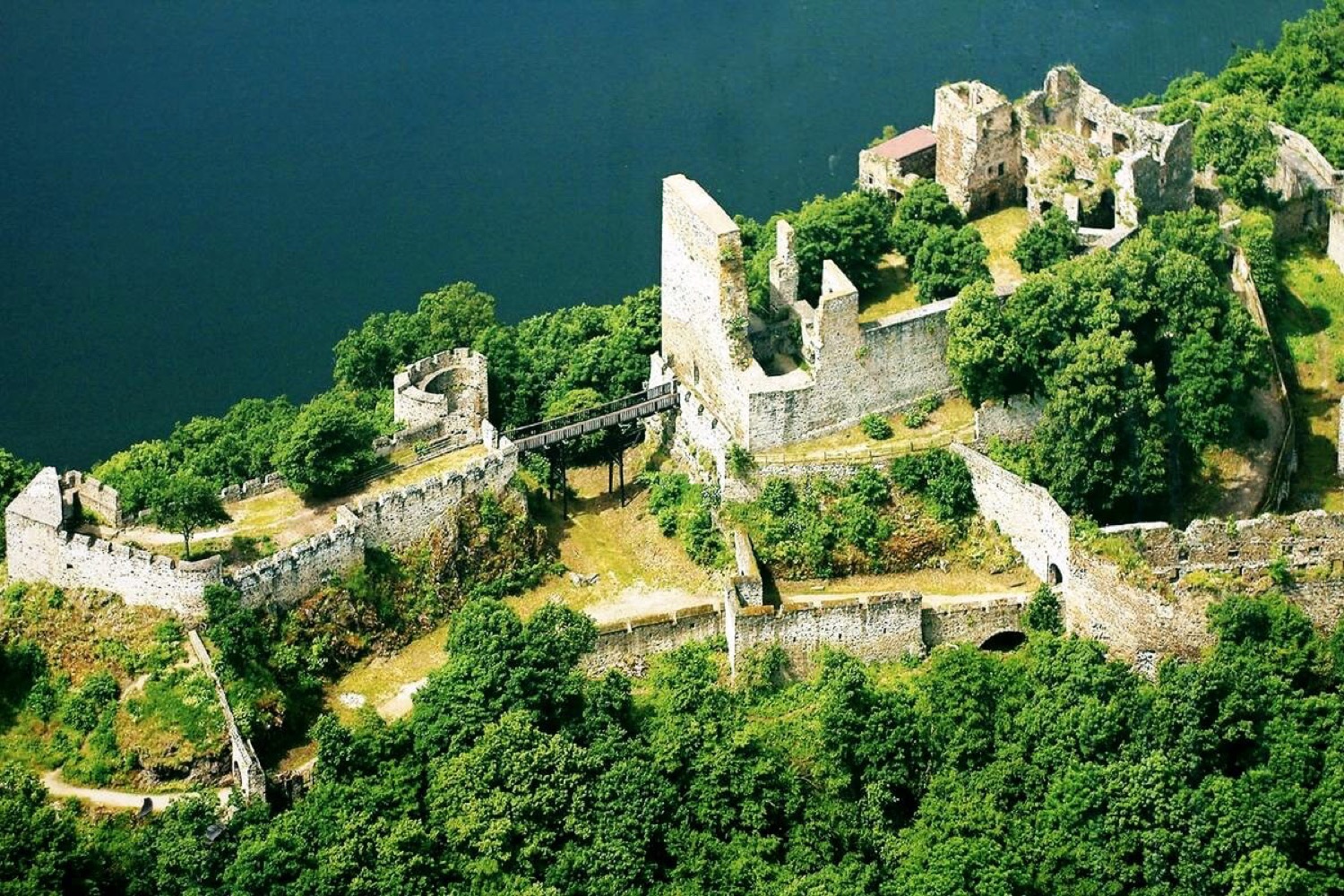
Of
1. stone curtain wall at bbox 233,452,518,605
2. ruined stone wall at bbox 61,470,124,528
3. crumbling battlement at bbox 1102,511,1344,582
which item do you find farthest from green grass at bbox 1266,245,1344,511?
ruined stone wall at bbox 61,470,124,528

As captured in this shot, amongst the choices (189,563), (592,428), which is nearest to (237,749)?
(189,563)

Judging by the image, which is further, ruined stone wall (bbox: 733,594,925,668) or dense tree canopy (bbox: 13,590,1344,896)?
ruined stone wall (bbox: 733,594,925,668)

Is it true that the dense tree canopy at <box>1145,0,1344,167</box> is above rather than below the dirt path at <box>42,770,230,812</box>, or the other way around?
above

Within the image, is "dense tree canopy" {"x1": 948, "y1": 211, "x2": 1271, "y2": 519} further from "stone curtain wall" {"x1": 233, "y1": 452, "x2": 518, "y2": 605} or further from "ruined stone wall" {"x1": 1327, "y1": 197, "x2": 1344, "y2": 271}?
"stone curtain wall" {"x1": 233, "y1": 452, "x2": 518, "y2": 605}

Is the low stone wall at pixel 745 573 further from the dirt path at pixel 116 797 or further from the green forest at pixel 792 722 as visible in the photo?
the dirt path at pixel 116 797

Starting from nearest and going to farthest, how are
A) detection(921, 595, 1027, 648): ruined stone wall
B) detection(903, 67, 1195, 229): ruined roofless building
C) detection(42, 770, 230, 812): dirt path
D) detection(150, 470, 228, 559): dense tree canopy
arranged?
detection(42, 770, 230, 812): dirt path → detection(150, 470, 228, 559): dense tree canopy → detection(921, 595, 1027, 648): ruined stone wall → detection(903, 67, 1195, 229): ruined roofless building

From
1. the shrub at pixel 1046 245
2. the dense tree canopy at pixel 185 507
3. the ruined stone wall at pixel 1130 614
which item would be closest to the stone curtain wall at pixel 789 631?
the ruined stone wall at pixel 1130 614
